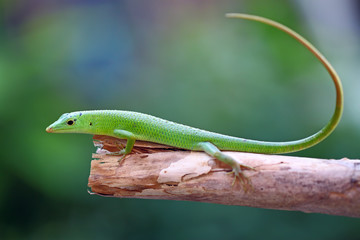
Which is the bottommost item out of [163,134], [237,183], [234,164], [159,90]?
[237,183]

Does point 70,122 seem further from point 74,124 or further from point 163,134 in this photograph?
point 163,134

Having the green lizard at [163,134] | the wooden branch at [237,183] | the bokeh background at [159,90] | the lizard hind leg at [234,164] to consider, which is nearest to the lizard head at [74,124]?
the green lizard at [163,134]

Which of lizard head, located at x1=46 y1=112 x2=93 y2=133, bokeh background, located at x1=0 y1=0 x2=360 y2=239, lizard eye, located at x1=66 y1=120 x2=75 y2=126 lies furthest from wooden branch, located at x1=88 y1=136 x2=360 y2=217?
bokeh background, located at x1=0 y1=0 x2=360 y2=239

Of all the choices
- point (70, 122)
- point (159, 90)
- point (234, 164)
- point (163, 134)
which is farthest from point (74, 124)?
point (159, 90)

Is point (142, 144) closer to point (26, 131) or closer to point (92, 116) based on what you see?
point (92, 116)

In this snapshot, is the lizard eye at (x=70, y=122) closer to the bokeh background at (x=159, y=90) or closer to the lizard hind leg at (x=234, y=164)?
the lizard hind leg at (x=234, y=164)

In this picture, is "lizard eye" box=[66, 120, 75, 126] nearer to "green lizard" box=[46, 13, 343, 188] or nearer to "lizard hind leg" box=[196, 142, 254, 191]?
"green lizard" box=[46, 13, 343, 188]

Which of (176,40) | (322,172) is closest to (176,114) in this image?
(176,40)
